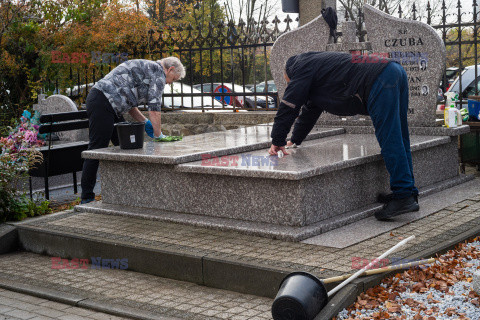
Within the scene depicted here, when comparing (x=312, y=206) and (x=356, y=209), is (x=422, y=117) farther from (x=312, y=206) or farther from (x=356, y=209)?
(x=312, y=206)

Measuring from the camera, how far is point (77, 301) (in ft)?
16.8

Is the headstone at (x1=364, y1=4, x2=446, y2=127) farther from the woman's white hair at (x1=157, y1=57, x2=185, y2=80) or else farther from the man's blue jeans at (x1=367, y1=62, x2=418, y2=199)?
the woman's white hair at (x1=157, y1=57, x2=185, y2=80)

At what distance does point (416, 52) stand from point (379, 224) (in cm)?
287

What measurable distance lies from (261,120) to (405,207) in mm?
4636

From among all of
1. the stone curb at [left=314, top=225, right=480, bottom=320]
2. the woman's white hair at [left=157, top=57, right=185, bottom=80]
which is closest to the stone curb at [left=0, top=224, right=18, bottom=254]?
the woman's white hair at [left=157, top=57, right=185, bottom=80]

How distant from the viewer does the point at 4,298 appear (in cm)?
543

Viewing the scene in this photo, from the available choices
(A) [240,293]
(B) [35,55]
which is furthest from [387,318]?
(B) [35,55]

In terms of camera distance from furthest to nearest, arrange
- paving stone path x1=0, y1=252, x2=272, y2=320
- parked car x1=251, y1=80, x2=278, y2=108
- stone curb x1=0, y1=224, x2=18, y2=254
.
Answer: parked car x1=251, y1=80, x2=278, y2=108 < stone curb x1=0, y1=224, x2=18, y2=254 < paving stone path x1=0, y1=252, x2=272, y2=320

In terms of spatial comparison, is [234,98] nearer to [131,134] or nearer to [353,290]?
[131,134]

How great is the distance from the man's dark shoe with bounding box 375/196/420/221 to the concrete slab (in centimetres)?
6

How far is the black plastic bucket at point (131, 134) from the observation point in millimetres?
7211

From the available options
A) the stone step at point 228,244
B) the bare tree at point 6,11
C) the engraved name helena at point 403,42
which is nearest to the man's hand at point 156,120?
the stone step at point 228,244

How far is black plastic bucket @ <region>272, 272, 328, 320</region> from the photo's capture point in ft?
13.4

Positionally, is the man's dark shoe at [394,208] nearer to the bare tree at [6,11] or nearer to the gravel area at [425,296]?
the gravel area at [425,296]
